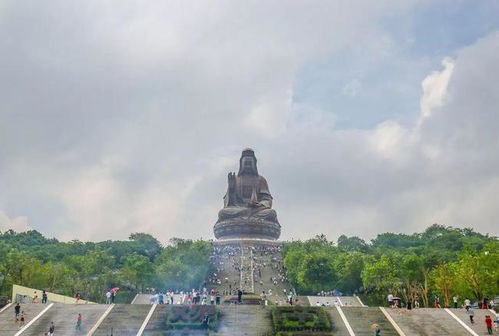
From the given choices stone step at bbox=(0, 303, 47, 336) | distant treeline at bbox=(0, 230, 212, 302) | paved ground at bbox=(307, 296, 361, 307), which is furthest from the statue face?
stone step at bbox=(0, 303, 47, 336)

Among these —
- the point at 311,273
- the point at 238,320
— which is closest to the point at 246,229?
the point at 311,273

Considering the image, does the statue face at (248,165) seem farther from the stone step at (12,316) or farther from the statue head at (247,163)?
the stone step at (12,316)

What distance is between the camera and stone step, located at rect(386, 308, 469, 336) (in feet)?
97.5

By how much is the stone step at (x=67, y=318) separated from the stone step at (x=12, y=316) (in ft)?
1.88

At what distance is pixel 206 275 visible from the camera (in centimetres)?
6397

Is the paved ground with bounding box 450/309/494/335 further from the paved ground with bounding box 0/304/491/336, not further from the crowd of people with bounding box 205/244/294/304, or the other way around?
the crowd of people with bounding box 205/244/294/304

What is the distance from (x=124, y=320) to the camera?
31578 mm

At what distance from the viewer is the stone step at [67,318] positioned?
2980 centimetres

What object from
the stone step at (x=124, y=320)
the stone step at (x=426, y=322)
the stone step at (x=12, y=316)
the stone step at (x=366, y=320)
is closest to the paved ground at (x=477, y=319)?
the stone step at (x=426, y=322)

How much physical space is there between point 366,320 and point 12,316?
716 inches

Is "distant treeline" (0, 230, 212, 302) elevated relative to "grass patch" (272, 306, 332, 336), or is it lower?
elevated

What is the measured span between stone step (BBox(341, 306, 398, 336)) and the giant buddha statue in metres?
42.7

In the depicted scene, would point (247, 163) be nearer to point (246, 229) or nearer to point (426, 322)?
point (246, 229)

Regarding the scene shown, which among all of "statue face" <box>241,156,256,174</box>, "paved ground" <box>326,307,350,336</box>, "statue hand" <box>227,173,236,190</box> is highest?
"statue face" <box>241,156,256,174</box>
